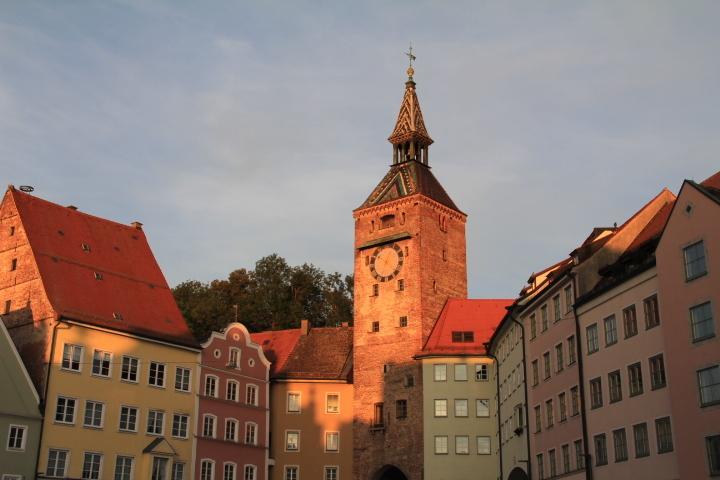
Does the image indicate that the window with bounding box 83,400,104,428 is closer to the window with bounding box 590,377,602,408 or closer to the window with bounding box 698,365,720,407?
the window with bounding box 590,377,602,408

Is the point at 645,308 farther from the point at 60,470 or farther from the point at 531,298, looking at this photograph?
the point at 60,470

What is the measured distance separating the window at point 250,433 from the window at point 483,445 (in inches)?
631

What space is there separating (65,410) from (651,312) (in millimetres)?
33816

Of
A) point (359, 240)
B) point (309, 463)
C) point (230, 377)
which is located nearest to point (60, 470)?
point (230, 377)

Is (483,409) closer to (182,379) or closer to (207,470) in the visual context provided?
(207,470)

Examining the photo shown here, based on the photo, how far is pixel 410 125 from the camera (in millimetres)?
81875

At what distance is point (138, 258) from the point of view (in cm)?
6581

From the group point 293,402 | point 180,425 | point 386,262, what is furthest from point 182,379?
point 386,262

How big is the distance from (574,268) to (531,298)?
22.5ft

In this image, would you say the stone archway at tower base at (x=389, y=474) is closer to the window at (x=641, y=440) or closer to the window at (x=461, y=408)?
the window at (x=461, y=408)

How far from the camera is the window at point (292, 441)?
6969cm

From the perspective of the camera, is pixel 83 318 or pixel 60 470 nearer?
pixel 60 470

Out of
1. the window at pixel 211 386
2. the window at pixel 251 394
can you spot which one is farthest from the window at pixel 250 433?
the window at pixel 211 386

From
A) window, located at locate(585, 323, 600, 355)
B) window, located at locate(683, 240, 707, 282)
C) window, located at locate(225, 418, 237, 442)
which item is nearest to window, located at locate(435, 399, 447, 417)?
window, located at locate(225, 418, 237, 442)
